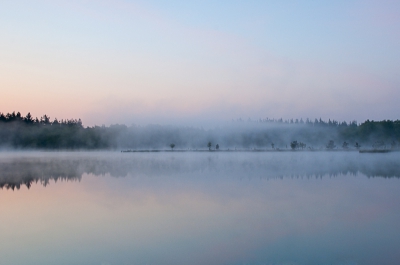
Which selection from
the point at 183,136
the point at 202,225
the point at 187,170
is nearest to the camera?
the point at 202,225

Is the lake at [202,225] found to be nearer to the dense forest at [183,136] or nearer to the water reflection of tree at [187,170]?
the water reflection of tree at [187,170]

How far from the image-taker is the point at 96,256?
639 centimetres

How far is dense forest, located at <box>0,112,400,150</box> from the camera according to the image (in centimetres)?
8225

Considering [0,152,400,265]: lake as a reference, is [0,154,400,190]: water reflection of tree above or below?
above

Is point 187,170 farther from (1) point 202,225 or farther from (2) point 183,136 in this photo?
(2) point 183,136

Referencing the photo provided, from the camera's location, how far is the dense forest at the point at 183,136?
82.2 metres

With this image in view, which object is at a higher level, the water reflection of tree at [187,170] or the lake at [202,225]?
the water reflection of tree at [187,170]

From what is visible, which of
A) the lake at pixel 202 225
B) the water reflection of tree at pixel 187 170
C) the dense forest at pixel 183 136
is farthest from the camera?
the dense forest at pixel 183 136

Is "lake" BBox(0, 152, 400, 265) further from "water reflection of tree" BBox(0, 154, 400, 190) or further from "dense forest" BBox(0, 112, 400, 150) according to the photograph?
"dense forest" BBox(0, 112, 400, 150)

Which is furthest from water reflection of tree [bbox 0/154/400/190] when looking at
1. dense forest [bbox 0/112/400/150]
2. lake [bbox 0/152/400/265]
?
dense forest [bbox 0/112/400/150]

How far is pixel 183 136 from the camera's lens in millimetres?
107562

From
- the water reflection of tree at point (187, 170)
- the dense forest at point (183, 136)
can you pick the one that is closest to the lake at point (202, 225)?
the water reflection of tree at point (187, 170)

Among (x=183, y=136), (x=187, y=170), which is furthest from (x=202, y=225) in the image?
(x=183, y=136)

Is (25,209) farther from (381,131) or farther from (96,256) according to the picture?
(381,131)
